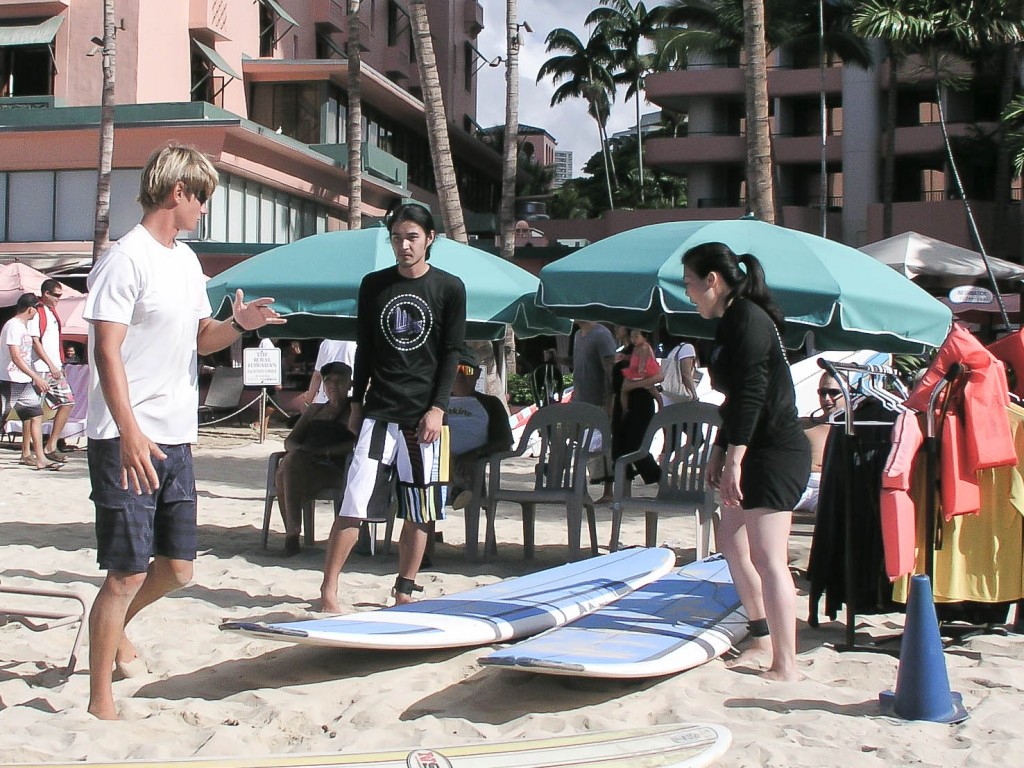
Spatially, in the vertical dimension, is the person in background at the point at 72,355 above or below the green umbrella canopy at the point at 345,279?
above

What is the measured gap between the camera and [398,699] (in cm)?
469

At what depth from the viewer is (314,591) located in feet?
22.5

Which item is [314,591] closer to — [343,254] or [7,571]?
[7,571]

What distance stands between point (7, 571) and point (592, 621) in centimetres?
373

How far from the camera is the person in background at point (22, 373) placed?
1247cm

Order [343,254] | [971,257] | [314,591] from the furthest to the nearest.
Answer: [971,257]
[343,254]
[314,591]

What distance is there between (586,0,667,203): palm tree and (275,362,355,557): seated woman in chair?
4952cm

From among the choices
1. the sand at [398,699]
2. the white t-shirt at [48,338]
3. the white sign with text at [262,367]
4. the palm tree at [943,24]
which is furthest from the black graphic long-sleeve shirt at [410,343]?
the palm tree at [943,24]

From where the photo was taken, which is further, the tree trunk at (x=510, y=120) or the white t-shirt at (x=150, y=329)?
the tree trunk at (x=510, y=120)

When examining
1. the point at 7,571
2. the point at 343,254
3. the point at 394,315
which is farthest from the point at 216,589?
the point at 343,254

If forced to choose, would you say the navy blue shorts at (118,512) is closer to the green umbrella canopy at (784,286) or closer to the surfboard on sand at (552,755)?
the surfboard on sand at (552,755)

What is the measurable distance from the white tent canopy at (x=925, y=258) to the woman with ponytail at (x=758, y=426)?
20.7 meters

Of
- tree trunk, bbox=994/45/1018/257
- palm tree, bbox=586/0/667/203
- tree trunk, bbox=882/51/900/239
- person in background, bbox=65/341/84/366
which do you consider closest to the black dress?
person in background, bbox=65/341/84/366

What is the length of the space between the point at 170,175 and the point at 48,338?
366 inches
